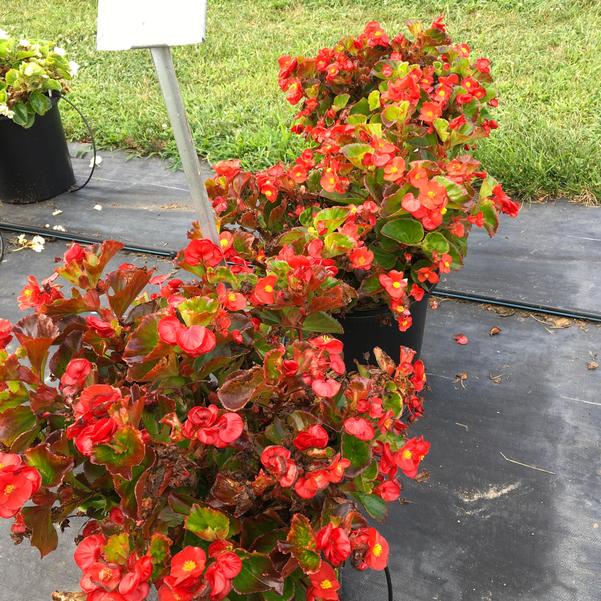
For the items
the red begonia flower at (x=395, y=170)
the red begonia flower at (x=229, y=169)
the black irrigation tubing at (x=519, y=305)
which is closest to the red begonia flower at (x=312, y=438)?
the red begonia flower at (x=395, y=170)

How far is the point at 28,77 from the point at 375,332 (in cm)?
201

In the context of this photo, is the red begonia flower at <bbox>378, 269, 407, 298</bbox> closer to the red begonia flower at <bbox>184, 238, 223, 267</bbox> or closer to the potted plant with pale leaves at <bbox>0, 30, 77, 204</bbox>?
the red begonia flower at <bbox>184, 238, 223, 267</bbox>

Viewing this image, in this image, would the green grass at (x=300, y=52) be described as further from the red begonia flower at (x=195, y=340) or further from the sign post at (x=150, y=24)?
the red begonia flower at (x=195, y=340)

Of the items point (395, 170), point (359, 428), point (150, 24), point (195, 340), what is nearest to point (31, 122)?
point (395, 170)

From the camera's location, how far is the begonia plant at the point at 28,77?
2.77 metres

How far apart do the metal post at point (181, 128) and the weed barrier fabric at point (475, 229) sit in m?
1.35

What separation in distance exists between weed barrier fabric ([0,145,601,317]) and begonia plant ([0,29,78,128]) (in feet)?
1.49

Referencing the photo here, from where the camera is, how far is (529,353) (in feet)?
6.60

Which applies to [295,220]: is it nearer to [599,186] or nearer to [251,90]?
[599,186]

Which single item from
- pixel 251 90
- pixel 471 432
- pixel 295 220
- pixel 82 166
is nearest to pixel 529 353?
pixel 471 432

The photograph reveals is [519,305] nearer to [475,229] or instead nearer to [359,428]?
[475,229]

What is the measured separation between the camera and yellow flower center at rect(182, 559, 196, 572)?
2.58 ft

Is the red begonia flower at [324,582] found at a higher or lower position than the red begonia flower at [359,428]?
lower

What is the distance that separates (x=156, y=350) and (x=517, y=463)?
1.12m
